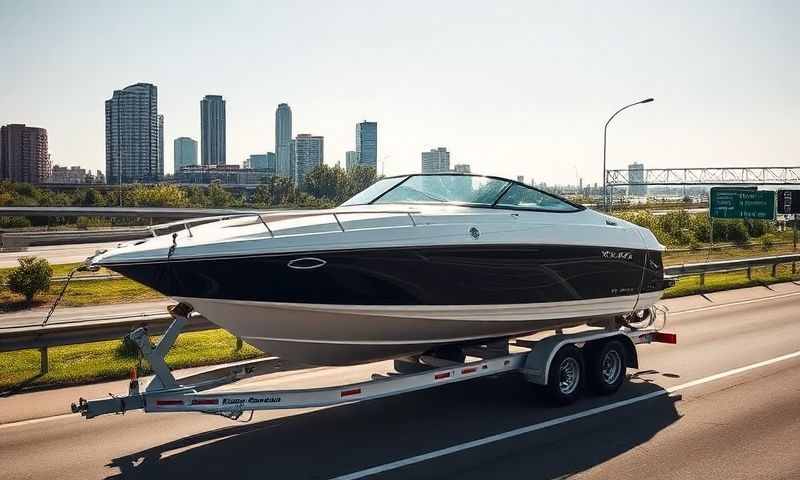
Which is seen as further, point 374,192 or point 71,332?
point 71,332

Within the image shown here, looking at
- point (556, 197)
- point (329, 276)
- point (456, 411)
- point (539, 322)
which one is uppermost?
point (556, 197)

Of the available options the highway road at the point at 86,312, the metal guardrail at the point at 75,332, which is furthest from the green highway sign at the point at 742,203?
the metal guardrail at the point at 75,332

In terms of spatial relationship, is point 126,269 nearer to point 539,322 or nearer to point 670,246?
point 539,322

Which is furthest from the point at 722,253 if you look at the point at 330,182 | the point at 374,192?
the point at 330,182

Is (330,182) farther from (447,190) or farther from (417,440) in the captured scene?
(417,440)

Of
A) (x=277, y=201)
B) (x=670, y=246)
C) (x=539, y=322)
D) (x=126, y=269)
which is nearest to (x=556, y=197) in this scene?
(x=539, y=322)

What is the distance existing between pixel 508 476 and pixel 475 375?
1.91 m

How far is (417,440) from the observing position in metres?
7.17

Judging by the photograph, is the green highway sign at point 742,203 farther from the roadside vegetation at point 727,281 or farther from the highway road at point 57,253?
the highway road at point 57,253

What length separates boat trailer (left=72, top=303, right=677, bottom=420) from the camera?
6.45 m

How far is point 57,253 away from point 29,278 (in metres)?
16.8

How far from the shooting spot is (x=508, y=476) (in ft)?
20.0

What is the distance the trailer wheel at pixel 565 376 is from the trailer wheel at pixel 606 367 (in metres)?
0.16

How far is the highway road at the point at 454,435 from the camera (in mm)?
6289
